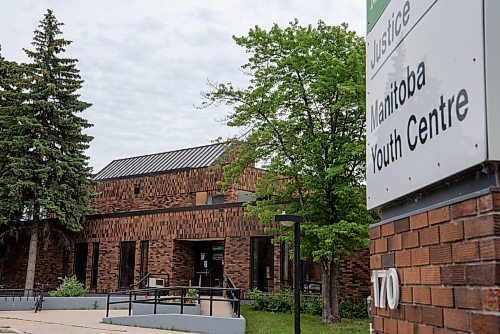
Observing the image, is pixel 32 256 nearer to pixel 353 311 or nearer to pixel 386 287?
pixel 353 311

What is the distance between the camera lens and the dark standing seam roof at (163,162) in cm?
3314

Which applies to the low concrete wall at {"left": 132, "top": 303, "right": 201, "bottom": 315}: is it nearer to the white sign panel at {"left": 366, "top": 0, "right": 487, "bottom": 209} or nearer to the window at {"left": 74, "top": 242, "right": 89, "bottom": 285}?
the window at {"left": 74, "top": 242, "right": 89, "bottom": 285}

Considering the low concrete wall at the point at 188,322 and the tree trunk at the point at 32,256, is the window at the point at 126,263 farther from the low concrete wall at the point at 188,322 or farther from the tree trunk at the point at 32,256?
the low concrete wall at the point at 188,322

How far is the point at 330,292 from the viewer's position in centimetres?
1906

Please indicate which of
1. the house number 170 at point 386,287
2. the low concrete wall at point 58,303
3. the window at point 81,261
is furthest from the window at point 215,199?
the house number 170 at point 386,287

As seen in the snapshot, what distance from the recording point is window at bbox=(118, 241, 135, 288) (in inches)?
1159

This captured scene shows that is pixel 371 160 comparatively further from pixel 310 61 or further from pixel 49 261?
pixel 49 261

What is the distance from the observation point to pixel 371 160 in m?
2.98

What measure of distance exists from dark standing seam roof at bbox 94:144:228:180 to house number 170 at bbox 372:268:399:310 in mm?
28533

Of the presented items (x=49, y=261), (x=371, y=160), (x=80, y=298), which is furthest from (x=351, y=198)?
(x=49, y=261)

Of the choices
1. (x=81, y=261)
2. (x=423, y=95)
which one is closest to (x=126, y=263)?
(x=81, y=261)

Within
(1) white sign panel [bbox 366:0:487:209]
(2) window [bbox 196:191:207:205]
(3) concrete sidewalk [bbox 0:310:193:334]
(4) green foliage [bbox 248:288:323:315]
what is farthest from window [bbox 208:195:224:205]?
(1) white sign panel [bbox 366:0:487:209]

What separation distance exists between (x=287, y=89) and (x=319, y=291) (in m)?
8.36

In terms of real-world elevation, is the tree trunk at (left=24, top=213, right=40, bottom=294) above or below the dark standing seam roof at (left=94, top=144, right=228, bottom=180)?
below
